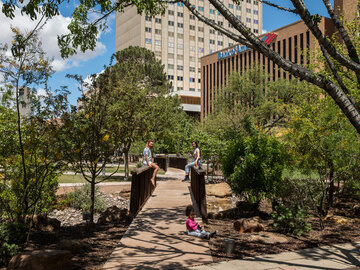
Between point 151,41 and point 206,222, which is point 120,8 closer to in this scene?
point 206,222

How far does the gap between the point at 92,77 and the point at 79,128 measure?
1.21 m

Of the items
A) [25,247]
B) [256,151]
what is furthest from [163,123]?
[25,247]

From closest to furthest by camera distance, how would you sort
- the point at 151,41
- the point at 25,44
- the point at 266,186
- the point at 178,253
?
the point at 178,253
the point at 25,44
the point at 266,186
the point at 151,41

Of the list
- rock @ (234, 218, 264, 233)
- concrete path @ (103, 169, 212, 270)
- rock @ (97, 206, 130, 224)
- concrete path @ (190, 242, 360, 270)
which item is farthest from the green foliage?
rock @ (97, 206, 130, 224)

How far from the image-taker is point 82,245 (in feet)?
Answer: 18.6

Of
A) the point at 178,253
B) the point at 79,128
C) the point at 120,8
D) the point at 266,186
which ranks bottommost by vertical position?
the point at 178,253

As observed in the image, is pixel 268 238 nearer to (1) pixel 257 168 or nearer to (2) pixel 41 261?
(1) pixel 257 168

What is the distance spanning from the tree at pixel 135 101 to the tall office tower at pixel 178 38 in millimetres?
44905

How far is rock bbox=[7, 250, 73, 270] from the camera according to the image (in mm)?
4165

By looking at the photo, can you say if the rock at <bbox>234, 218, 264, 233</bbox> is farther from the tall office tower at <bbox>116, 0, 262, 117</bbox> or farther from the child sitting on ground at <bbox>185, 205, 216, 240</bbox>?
the tall office tower at <bbox>116, 0, 262, 117</bbox>

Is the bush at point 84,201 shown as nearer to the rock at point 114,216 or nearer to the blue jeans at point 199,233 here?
the rock at point 114,216

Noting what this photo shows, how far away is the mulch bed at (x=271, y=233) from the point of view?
5.80 meters

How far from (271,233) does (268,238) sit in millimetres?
420

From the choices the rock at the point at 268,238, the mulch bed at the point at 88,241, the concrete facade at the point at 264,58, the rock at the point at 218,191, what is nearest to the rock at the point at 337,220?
the rock at the point at 268,238
